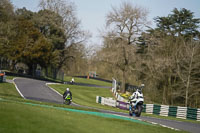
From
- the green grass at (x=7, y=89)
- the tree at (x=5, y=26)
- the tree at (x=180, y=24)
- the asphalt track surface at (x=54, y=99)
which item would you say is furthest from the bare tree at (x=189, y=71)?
the tree at (x=5, y=26)

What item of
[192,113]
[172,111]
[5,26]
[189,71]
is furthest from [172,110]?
[5,26]

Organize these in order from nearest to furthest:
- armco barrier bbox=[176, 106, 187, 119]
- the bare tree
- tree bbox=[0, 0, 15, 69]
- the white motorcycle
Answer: the white motorcycle, armco barrier bbox=[176, 106, 187, 119], the bare tree, tree bbox=[0, 0, 15, 69]

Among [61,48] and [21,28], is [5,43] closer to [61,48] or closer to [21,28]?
[21,28]

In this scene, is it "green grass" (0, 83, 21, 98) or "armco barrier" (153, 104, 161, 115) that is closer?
"armco barrier" (153, 104, 161, 115)

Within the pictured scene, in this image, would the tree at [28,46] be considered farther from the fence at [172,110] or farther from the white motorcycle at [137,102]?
the white motorcycle at [137,102]

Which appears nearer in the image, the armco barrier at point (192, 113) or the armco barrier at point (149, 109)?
the armco barrier at point (192, 113)

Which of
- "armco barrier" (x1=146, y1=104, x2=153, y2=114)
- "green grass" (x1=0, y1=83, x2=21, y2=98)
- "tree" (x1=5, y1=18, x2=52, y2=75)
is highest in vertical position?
"tree" (x1=5, y1=18, x2=52, y2=75)

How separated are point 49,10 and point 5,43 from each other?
14.9 meters

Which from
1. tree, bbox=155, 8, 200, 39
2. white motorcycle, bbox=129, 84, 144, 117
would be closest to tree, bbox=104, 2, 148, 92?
tree, bbox=155, 8, 200, 39

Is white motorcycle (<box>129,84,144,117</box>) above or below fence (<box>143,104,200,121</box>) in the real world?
above

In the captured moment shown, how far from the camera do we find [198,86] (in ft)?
138

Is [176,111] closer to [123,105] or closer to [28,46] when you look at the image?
[123,105]

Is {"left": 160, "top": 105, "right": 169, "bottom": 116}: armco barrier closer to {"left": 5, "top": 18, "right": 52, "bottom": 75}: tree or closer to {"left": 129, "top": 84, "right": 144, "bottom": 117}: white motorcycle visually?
{"left": 129, "top": 84, "right": 144, "bottom": 117}: white motorcycle

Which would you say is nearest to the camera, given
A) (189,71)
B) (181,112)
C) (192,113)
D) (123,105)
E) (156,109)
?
(192,113)
